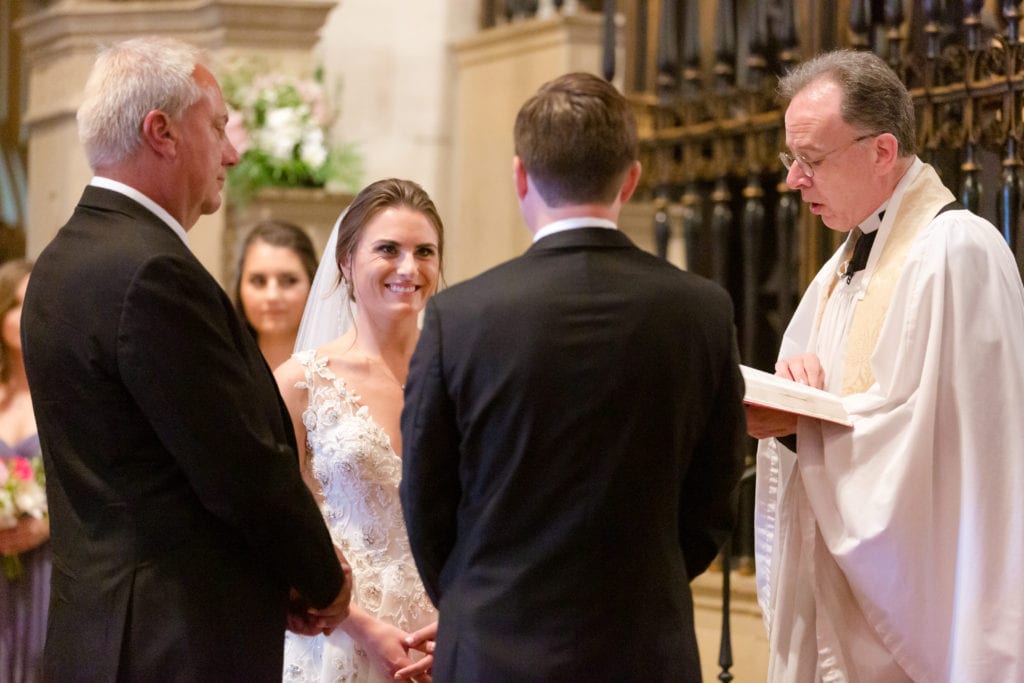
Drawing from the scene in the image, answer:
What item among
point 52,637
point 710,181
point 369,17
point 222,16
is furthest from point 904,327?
point 369,17

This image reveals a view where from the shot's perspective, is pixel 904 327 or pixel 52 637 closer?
pixel 52 637

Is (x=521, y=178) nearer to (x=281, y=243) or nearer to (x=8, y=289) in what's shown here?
(x=281, y=243)

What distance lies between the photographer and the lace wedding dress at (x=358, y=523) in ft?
11.2

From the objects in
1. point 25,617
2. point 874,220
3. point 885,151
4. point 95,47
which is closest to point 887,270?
point 874,220

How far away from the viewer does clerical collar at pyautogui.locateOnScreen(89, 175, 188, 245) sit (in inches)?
109

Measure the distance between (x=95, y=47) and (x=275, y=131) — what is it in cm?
120

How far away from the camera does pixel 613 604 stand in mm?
2408

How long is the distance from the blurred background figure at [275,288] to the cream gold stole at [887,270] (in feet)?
7.93

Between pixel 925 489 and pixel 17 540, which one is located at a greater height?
pixel 925 489

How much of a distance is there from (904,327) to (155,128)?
175 centimetres

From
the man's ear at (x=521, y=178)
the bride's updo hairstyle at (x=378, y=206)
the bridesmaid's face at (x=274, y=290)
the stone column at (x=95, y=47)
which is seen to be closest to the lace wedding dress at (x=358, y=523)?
the bride's updo hairstyle at (x=378, y=206)

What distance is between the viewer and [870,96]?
3479mm

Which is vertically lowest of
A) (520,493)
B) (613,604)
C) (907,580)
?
(907,580)

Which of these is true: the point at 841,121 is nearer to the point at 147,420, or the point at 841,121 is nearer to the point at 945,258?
the point at 945,258
